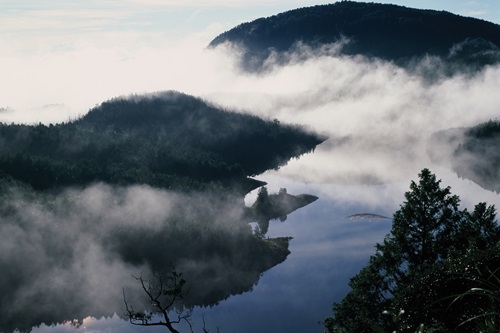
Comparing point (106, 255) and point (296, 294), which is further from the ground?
point (106, 255)

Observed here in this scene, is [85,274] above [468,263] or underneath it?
underneath

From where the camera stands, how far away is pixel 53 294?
14312 centimetres

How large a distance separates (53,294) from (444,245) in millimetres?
130064

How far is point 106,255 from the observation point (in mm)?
157750

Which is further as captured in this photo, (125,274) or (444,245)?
(125,274)

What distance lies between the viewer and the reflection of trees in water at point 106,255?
140000mm

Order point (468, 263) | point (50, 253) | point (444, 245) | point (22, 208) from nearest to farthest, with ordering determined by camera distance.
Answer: point (468, 263) < point (444, 245) < point (50, 253) < point (22, 208)

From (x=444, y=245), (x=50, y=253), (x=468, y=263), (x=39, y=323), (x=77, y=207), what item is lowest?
(x=39, y=323)

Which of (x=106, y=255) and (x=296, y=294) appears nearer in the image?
(x=296, y=294)

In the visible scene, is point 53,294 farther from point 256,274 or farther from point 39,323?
point 256,274

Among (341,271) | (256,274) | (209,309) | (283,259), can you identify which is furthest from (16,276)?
(341,271)

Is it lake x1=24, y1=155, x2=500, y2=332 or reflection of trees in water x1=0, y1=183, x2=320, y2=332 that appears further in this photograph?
reflection of trees in water x1=0, y1=183, x2=320, y2=332

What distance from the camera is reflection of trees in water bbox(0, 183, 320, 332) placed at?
459ft

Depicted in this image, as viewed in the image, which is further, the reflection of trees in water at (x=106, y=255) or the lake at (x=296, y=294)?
the reflection of trees in water at (x=106, y=255)
